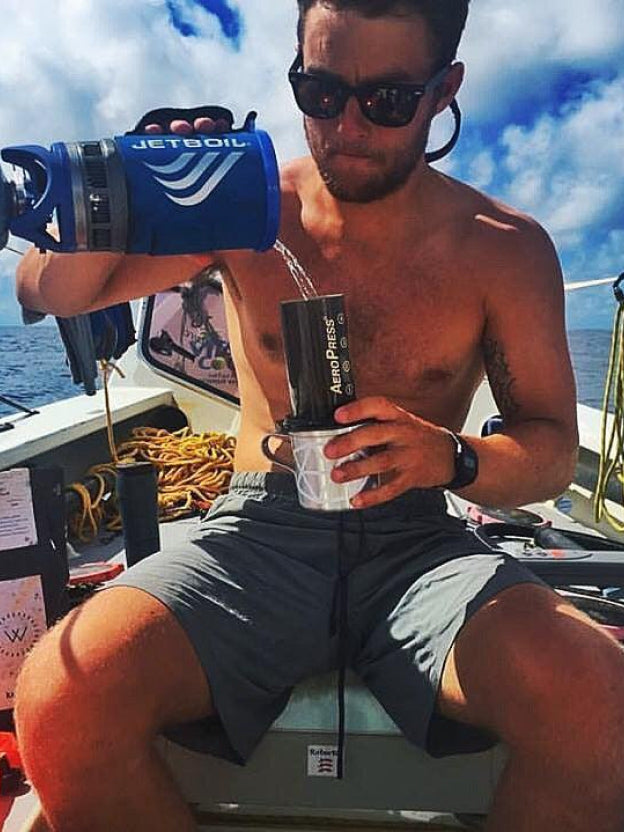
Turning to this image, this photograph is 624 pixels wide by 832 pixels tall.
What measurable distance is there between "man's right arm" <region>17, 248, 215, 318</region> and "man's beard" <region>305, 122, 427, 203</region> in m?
0.28

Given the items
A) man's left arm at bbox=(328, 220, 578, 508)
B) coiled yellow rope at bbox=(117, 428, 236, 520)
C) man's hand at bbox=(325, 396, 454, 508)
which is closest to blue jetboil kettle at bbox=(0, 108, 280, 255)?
man's hand at bbox=(325, 396, 454, 508)

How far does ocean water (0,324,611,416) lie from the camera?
20.3 feet

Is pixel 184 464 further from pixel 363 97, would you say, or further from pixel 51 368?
pixel 51 368

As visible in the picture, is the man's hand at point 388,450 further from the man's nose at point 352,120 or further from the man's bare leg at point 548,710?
the man's nose at point 352,120

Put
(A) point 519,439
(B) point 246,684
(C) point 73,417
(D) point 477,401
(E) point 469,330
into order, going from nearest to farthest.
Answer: (B) point 246,684 < (A) point 519,439 < (E) point 469,330 < (C) point 73,417 < (D) point 477,401

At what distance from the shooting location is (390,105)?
1.38 metres

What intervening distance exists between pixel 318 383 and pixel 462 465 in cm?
28

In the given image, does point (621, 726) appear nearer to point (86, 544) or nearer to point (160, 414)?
point (86, 544)

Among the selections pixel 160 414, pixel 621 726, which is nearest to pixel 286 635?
pixel 621 726

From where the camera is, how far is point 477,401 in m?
3.77

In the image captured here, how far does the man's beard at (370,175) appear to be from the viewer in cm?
151

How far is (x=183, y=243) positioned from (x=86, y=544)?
5.86ft

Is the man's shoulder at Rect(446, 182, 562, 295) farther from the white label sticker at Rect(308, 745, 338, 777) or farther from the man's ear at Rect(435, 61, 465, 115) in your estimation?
the white label sticker at Rect(308, 745, 338, 777)

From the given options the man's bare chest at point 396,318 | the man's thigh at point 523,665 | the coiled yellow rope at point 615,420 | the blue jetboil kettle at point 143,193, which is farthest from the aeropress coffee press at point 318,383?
the coiled yellow rope at point 615,420
